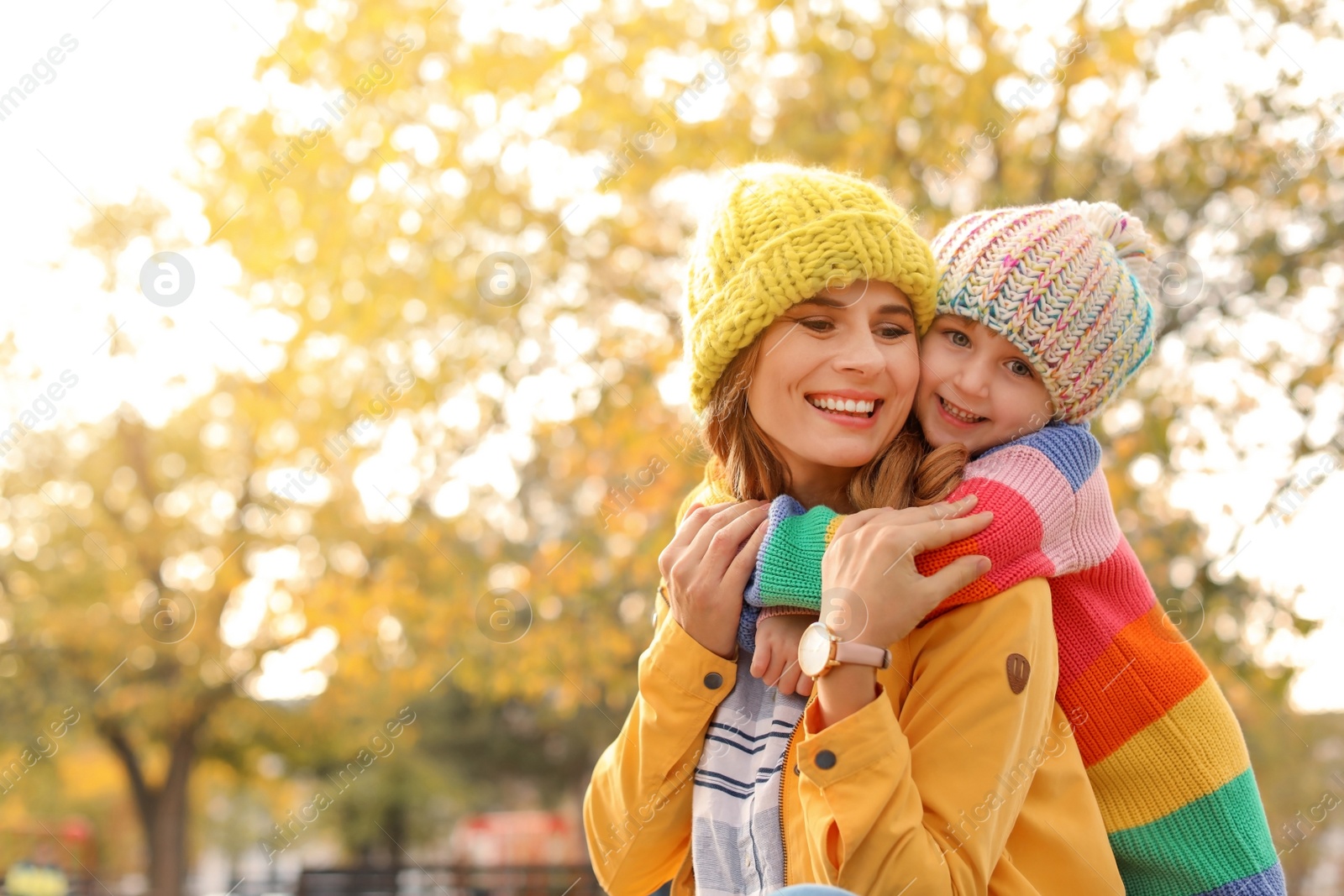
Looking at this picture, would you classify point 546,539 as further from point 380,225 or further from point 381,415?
point 380,225

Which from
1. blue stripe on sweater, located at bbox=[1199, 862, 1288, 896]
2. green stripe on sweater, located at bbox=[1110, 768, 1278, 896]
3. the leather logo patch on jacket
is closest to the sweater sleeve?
the leather logo patch on jacket

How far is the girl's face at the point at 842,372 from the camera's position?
219cm

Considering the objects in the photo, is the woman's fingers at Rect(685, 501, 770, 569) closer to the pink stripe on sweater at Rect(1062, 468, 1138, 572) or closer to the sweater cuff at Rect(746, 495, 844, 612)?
the sweater cuff at Rect(746, 495, 844, 612)

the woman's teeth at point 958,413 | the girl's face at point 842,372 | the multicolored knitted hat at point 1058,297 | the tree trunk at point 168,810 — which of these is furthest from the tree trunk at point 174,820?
the multicolored knitted hat at point 1058,297

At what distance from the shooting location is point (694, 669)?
2.18 metres

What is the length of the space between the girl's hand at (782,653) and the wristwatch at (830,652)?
179mm

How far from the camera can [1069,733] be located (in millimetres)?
2041

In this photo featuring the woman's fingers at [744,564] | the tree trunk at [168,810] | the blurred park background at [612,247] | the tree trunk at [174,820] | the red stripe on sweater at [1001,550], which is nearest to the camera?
the red stripe on sweater at [1001,550]

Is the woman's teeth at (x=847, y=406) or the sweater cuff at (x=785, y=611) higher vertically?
the woman's teeth at (x=847, y=406)

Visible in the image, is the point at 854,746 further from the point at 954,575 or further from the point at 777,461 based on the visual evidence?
the point at 777,461

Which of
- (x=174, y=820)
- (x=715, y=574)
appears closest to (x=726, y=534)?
(x=715, y=574)

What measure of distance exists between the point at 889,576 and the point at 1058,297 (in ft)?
2.10

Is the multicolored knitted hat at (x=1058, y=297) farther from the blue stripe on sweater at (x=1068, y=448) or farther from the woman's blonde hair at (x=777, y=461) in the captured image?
the woman's blonde hair at (x=777, y=461)

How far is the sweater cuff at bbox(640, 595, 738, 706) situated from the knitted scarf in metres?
0.14
